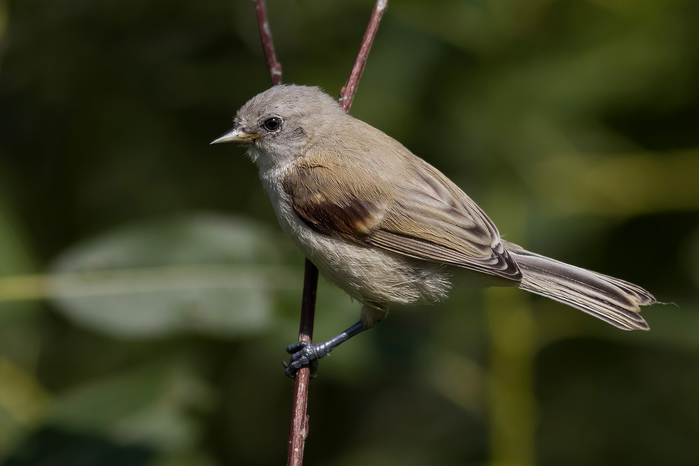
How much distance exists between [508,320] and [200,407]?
1.48 meters

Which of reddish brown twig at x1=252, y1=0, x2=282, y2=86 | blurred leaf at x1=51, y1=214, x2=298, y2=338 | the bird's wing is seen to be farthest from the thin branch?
reddish brown twig at x1=252, y1=0, x2=282, y2=86

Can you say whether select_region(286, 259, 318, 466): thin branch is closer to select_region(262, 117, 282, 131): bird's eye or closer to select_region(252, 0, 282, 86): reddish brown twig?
select_region(262, 117, 282, 131): bird's eye

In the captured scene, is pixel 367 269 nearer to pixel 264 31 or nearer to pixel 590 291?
pixel 590 291

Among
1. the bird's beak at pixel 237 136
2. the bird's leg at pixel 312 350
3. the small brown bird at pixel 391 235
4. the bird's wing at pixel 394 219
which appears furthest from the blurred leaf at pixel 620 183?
the bird's beak at pixel 237 136

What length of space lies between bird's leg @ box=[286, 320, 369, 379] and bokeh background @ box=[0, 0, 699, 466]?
0.08m

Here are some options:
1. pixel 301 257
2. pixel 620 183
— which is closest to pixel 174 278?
pixel 301 257

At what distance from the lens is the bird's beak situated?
145 inches

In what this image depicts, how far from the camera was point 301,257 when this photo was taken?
390cm

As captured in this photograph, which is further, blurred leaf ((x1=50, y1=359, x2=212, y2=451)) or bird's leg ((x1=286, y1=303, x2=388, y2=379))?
blurred leaf ((x1=50, y1=359, x2=212, y2=451))

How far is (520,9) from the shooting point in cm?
400

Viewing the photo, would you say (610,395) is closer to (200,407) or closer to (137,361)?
(200,407)

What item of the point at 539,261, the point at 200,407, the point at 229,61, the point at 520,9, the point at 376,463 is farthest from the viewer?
the point at 229,61

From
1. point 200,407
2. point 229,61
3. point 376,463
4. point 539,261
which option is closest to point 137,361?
point 200,407

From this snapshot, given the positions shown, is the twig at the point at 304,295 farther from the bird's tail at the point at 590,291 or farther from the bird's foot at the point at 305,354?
the bird's tail at the point at 590,291
